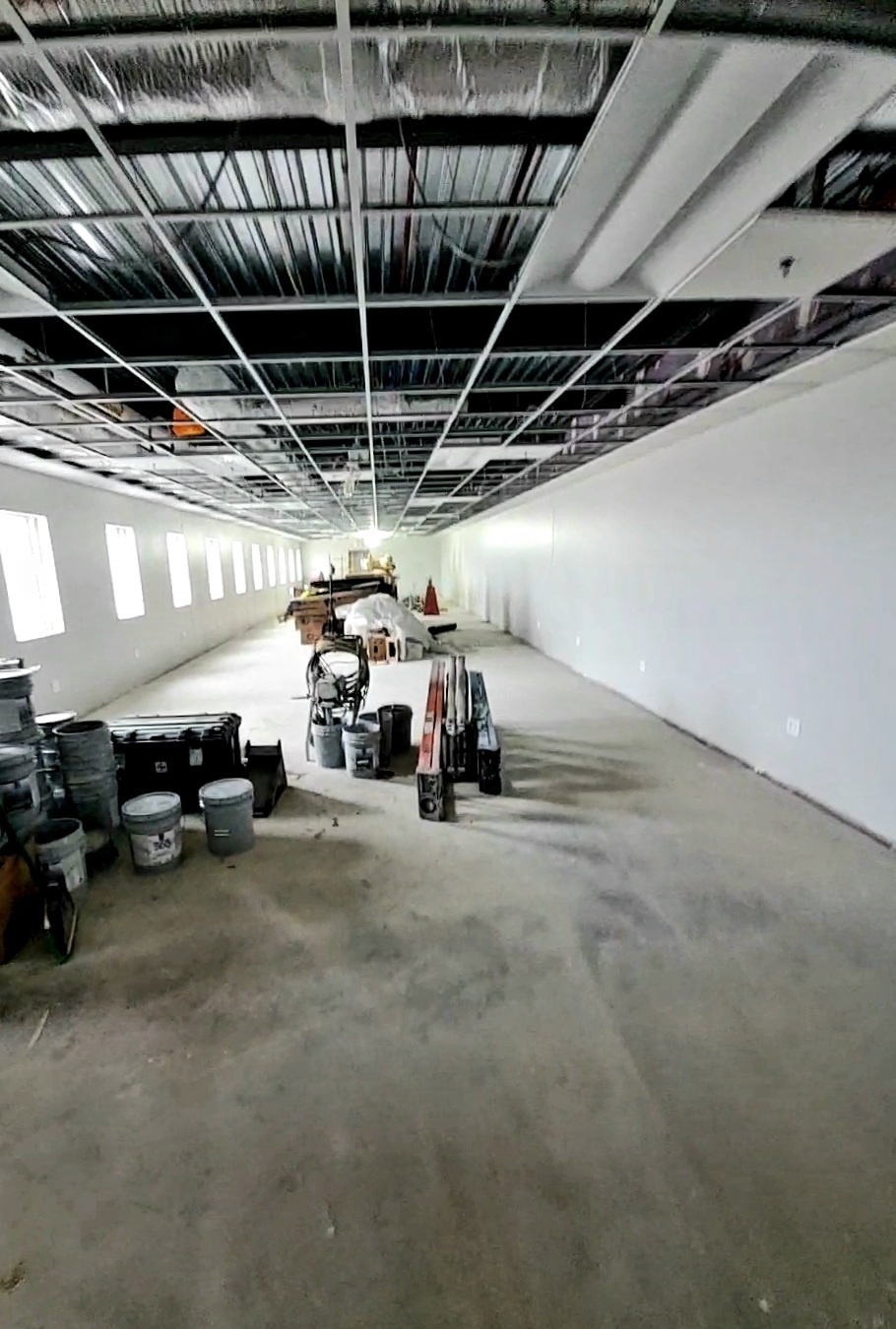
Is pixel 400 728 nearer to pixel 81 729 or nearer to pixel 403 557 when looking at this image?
pixel 81 729

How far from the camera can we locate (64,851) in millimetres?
2678

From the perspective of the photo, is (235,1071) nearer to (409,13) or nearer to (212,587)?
(409,13)

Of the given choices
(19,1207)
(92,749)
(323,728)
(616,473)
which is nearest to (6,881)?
(92,749)

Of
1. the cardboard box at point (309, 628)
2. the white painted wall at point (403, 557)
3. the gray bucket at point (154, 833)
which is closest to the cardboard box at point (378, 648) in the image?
the cardboard box at point (309, 628)

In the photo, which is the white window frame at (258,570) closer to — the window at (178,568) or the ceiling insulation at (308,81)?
the window at (178,568)

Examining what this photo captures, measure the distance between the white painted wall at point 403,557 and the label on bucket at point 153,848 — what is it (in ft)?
58.0

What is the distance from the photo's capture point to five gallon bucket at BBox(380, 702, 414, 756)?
4863mm

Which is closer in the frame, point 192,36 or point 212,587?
point 192,36

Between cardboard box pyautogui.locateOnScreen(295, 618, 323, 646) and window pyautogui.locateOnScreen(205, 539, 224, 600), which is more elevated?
window pyautogui.locateOnScreen(205, 539, 224, 600)

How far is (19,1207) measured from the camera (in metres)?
1.50

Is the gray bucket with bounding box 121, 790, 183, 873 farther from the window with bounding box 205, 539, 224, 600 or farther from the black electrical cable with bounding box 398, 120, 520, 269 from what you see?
the window with bounding box 205, 539, 224, 600

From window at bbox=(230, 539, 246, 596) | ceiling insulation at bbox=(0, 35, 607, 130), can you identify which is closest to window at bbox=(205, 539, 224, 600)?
window at bbox=(230, 539, 246, 596)

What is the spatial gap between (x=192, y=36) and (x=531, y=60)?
2.35 ft

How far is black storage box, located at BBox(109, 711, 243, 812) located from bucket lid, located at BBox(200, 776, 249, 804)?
47 cm
